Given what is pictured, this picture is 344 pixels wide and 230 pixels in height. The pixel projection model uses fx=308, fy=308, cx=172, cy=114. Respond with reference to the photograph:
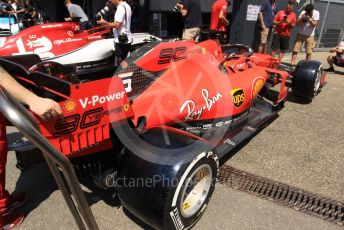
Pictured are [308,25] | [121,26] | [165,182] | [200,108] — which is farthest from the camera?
[308,25]

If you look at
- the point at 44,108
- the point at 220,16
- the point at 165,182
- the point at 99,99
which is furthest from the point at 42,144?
the point at 220,16

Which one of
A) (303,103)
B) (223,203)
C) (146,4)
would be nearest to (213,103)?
(223,203)

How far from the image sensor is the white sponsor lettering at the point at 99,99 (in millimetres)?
2047

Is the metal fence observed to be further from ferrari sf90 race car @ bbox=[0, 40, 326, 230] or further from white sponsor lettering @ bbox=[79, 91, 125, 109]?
white sponsor lettering @ bbox=[79, 91, 125, 109]

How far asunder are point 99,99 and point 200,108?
1255 millimetres

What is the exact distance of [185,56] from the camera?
363 centimetres

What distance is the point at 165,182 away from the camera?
2.10 meters

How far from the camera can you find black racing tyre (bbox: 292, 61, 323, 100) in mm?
5145

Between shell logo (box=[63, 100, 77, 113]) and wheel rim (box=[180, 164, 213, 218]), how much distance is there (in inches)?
37.6

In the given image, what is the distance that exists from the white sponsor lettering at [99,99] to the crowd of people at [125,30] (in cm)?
24

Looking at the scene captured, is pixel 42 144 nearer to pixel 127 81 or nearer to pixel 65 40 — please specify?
pixel 127 81

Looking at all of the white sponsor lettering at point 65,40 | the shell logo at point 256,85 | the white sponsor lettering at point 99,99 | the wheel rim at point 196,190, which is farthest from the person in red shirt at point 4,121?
the white sponsor lettering at point 65,40

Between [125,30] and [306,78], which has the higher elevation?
[125,30]

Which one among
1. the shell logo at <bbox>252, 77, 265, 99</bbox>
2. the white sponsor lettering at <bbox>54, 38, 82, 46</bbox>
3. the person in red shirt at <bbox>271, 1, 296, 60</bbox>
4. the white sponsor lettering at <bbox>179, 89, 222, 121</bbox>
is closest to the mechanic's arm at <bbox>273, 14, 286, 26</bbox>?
the person in red shirt at <bbox>271, 1, 296, 60</bbox>
